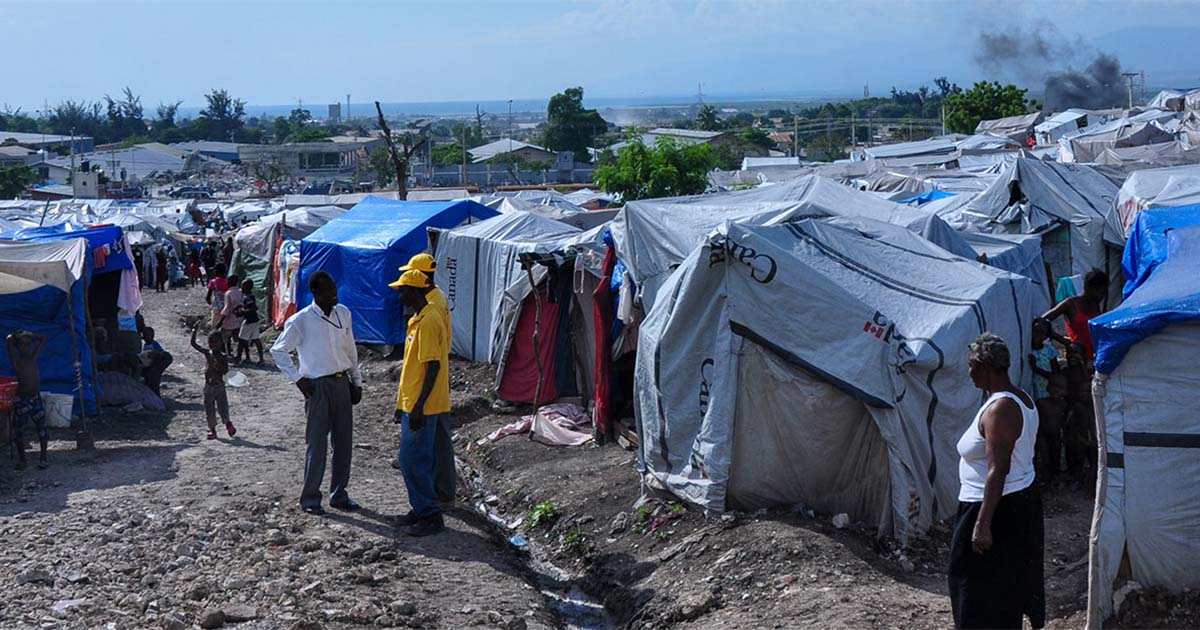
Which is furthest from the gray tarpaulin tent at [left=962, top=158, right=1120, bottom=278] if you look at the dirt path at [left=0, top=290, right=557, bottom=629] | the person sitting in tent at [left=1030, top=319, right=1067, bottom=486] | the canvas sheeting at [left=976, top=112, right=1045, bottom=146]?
the canvas sheeting at [left=976, top=112, right=1045, bottom=146]

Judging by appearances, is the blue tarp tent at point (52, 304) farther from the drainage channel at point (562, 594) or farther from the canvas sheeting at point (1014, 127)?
the canvas sheeting at point (1014, 127)

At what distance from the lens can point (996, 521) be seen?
5.10 m

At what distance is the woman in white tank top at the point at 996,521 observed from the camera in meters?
5.04

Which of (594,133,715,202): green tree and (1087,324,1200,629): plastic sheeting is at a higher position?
(594,133,715,202): green tree

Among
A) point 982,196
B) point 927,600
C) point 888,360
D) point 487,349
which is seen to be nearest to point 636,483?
point 888,360

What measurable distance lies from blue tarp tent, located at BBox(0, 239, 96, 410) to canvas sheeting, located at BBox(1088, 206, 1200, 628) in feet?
31.8

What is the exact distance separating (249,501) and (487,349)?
24.2ft

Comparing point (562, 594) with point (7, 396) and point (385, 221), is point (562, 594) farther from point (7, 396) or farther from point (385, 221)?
point (385, 221)

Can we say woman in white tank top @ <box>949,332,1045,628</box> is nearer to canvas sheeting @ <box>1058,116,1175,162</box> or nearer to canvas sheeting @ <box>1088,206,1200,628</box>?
canvas sheeting @ <box>1088,206,1200,628</box>

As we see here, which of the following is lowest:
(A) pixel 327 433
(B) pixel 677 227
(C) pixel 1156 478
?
(A) pixel 327 433

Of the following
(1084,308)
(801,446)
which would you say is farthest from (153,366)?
(1084,308)

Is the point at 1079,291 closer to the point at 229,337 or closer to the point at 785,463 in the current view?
the point at 785,463

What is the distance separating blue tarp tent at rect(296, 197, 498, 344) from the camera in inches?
722

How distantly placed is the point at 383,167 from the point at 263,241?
203 feet
